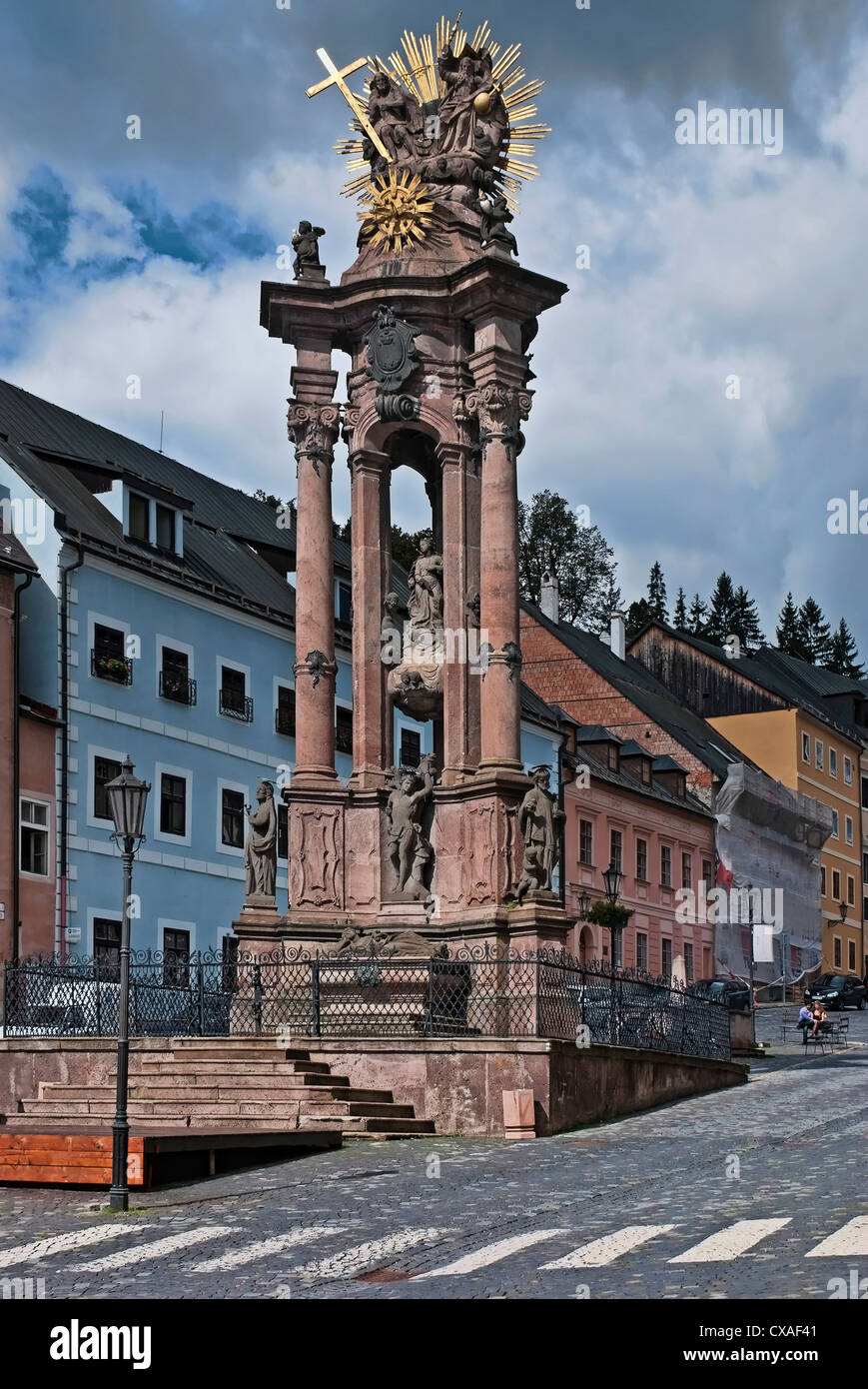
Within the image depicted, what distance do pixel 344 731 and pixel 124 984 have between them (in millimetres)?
28876

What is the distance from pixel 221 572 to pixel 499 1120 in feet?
87.6

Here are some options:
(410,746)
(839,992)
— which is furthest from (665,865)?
(410,746)

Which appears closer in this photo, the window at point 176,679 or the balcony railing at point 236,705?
the window at point 176,679

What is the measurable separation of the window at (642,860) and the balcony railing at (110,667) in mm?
26658

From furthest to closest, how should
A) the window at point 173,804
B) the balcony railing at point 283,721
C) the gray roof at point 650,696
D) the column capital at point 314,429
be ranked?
the gray roof at point 650,696 < the balcony railing at point 283,721 < the window at point 173,804 < the column capital at point 314,429

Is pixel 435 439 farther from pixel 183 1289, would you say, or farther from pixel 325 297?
pixel 183 1289

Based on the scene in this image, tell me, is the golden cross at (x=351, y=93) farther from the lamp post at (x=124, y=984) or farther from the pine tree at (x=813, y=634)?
the pine tree at (x=813, y=634)

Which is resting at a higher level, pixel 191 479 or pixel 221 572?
pixel 191 479

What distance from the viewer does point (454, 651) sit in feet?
81.5

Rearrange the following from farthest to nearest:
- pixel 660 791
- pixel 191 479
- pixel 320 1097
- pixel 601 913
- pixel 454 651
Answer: pixel 660 791 → pixel 601 913 → pixel 191 479 → pixel 454 651 → pixel 320 1097

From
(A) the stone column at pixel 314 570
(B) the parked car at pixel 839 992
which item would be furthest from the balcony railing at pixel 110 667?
(B) the parked car at pixel 839 992

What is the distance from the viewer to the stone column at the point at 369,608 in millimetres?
24953

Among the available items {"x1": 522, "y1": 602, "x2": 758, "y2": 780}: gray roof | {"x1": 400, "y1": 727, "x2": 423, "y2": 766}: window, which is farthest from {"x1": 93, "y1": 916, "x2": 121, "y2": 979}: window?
{"x1": 522, "y1": 602, "x2": 758, "y2": 780}: gray roof

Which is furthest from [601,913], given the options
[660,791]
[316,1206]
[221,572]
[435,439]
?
[316,1206]
